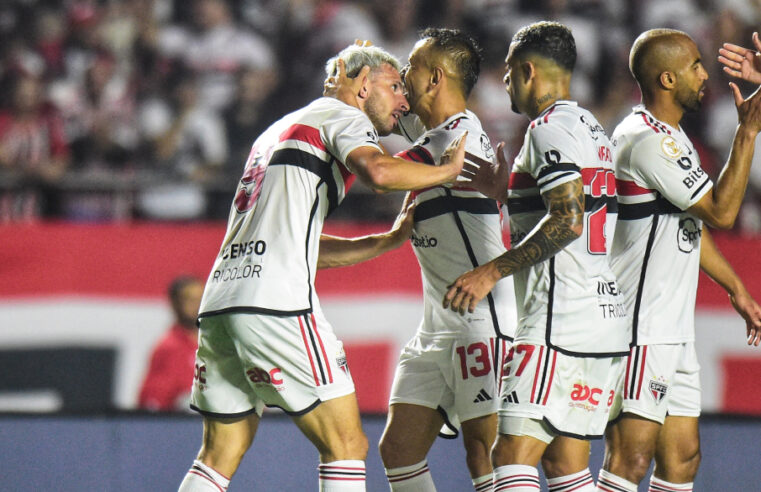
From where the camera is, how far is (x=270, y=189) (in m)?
3.88

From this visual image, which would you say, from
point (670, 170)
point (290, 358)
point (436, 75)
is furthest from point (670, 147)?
point (290, 358)

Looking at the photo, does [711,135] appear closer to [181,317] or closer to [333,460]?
[181,317]

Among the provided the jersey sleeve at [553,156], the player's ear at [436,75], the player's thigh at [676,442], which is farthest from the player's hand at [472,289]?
the player's thigh at [676,442]

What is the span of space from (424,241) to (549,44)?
3.25 feet

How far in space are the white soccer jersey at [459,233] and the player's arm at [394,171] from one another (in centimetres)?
36

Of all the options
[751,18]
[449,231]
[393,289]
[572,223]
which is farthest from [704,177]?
[751,18]

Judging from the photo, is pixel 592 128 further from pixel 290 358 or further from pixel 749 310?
pixel 290 358

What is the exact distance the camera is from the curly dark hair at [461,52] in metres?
4.36

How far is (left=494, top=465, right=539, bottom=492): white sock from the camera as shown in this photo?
145 inches

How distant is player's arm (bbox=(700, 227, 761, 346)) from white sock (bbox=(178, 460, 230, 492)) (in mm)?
2251

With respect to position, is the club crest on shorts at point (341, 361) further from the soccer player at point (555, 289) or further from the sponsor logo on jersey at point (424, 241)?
the sponsor logo on jersey at point (424, 241)

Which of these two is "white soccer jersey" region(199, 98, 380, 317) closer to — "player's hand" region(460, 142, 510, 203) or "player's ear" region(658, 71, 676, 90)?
→ "player's hand" region(460, 142, 510, 203)

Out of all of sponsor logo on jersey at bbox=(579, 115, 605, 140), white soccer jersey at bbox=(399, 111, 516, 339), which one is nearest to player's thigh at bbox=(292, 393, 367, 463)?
white soccer jersey at bbox=(399, 111, 516, 339)

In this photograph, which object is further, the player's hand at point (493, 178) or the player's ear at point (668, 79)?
the player's ear at point (668, 79)
